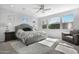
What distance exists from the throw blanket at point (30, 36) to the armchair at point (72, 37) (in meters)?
0.56

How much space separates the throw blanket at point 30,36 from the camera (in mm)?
2684

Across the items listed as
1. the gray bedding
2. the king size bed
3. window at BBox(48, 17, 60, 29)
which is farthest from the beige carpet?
window at BBox(48, 17, 60, 29)

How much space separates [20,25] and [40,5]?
30.7 inches

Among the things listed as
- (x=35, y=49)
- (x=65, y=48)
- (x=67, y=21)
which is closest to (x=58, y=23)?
(x=67, y=21)

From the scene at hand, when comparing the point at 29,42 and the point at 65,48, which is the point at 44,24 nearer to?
the point at 29,42

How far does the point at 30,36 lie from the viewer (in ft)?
8.85

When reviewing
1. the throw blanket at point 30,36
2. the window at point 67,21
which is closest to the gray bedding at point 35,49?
the throw blanket at point 30,36

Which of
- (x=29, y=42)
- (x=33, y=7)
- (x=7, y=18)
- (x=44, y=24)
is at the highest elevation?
(x=33, y=7)

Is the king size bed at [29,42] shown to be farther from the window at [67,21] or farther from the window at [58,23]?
the window at [67,21]

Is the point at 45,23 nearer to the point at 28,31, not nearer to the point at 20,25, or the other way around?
the point at 28,31

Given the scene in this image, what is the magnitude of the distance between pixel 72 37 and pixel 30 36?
1157 mm

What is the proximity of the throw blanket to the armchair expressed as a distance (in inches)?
21.9

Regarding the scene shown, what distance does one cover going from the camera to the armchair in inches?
105
